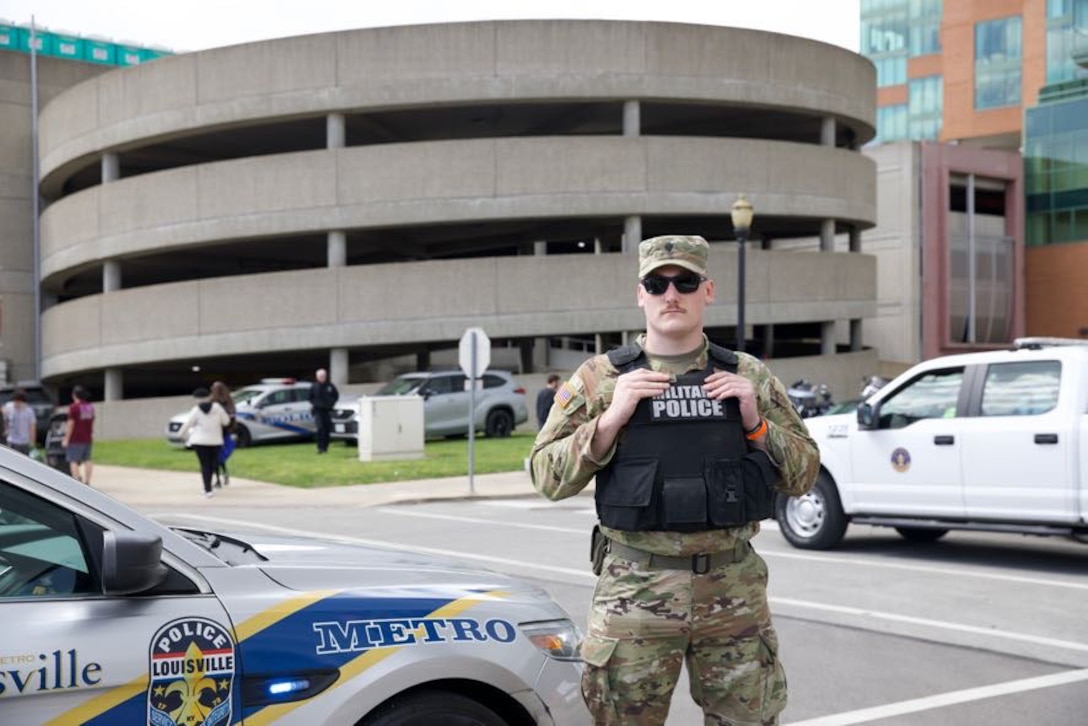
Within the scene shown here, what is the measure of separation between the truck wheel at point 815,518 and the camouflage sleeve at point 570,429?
822cm

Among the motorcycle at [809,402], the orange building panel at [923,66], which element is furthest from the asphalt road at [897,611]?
the orange building panel at [923,66]

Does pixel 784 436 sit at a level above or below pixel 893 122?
below

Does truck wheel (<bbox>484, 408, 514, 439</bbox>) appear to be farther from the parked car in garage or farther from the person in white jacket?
the person in white jacket

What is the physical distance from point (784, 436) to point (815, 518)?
8.62 m

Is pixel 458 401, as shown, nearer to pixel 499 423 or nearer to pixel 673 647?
pixel 499 423

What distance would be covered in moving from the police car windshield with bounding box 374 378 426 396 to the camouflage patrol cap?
26.2m

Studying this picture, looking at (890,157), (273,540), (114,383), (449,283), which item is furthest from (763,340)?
(273,540)

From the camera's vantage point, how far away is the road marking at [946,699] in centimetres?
608

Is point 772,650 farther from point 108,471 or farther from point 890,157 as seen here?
point 890,157

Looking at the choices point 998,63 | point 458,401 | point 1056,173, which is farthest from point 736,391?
point 998,63

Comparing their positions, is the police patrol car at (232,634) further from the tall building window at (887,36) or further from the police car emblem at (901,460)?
the tall building window at (887,36)

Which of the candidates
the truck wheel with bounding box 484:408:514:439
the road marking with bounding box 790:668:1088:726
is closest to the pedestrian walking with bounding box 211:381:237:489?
the truck wheel with bounding box 484:408:514:439

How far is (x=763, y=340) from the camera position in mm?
47031

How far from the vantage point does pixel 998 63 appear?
69438 millimetres
